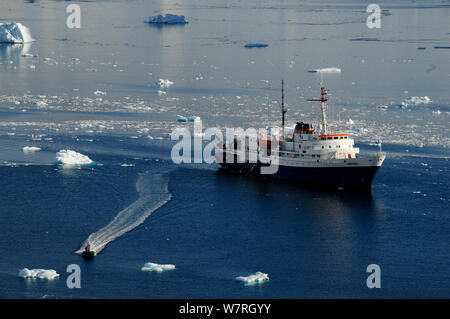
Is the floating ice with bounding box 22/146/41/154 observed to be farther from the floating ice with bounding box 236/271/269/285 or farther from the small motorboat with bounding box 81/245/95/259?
the floating ice with bounding box 236/271/269/285

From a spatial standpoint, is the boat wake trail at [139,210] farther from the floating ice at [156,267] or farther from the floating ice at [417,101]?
the floating ice at [417,101]

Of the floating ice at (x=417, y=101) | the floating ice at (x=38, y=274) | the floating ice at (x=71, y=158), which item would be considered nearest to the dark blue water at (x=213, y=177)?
the floating ice at (x=38, y=274)

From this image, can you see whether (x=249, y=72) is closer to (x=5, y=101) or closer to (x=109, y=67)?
(x=109, y=67)

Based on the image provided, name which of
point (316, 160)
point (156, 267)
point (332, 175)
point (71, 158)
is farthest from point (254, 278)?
point (71, 158)

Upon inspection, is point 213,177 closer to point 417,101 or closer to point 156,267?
point 156,267

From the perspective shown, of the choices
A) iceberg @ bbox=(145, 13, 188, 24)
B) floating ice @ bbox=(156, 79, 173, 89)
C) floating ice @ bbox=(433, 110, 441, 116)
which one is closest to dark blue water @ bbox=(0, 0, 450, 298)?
floating ice @ bbox=(433, 110, 441, 116)
